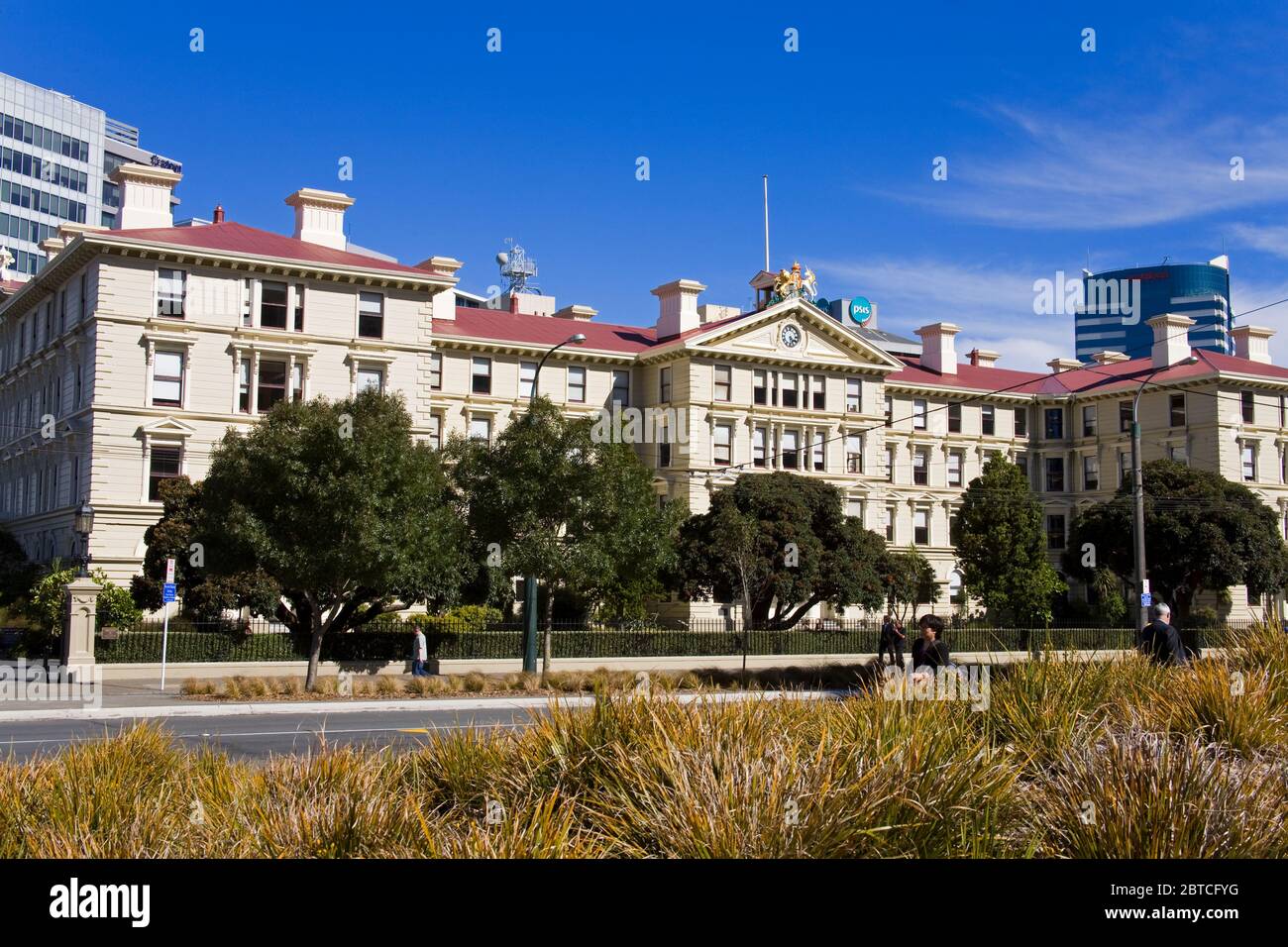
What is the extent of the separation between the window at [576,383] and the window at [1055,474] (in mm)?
33109

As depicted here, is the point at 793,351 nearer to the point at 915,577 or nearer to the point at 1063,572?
the point at 915,577

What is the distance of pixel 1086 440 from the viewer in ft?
265

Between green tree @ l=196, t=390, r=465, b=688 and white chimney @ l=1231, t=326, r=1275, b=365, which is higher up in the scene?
white chimney @ l=1231, t=326, r=1275, b=365

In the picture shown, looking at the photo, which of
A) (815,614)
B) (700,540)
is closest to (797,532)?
(700,540)

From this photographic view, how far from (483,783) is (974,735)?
365cm

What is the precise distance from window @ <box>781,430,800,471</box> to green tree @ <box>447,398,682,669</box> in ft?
96.2

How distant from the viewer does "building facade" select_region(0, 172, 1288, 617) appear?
50.2m

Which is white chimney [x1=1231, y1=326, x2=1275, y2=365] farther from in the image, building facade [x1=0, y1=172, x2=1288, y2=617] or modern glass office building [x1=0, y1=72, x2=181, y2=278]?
modern glass office building [x1=0, y1=72, x2=181, y2=278]

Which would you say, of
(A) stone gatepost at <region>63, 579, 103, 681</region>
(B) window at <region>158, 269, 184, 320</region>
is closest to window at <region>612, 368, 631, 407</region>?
(B) window at <region>158, 269, 184, 320</region>

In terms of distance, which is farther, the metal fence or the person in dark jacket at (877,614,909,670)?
the metal fence

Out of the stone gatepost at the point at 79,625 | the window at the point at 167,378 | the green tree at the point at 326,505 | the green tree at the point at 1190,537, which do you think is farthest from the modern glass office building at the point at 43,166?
the green tree at the point at 326,505

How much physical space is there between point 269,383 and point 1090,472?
170ft

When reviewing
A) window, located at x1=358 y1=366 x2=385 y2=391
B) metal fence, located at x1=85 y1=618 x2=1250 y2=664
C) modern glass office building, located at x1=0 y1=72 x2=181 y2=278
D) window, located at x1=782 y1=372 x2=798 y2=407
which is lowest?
metal fence, located at x1=85 y1=618 x2=1250 y2=664
